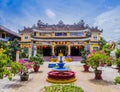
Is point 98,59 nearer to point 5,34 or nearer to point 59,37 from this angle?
point 59,37

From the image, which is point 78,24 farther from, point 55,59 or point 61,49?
point 55,59

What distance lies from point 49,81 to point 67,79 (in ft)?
4.02

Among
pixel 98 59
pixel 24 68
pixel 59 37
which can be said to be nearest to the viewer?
pixel 24 68

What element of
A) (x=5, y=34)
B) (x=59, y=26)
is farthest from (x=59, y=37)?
(x=5, y=34)

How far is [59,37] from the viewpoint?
31.0 m

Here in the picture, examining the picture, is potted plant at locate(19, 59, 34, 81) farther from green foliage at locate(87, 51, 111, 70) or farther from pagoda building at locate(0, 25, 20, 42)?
pagoda building at locate(0, 25, 20, 42)

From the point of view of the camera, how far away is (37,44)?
30953 millimetres

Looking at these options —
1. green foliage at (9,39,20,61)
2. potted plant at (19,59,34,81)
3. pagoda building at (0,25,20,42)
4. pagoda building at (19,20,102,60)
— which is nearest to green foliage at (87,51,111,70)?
potted plant at (19,59,34,81)

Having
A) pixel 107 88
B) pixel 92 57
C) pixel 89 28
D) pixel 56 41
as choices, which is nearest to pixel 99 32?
pixel 89 28

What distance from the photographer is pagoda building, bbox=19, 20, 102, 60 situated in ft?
98.3

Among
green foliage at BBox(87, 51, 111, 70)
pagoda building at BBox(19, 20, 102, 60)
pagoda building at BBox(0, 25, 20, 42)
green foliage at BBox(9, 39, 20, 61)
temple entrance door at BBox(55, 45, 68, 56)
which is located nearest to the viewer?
green foliage at BBox(87, 51, 111, 70)

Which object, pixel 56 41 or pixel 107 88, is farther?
pixel 56 41

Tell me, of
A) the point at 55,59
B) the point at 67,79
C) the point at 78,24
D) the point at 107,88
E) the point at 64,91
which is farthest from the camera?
the point at 78,24

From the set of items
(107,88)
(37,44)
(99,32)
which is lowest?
(107,88)
